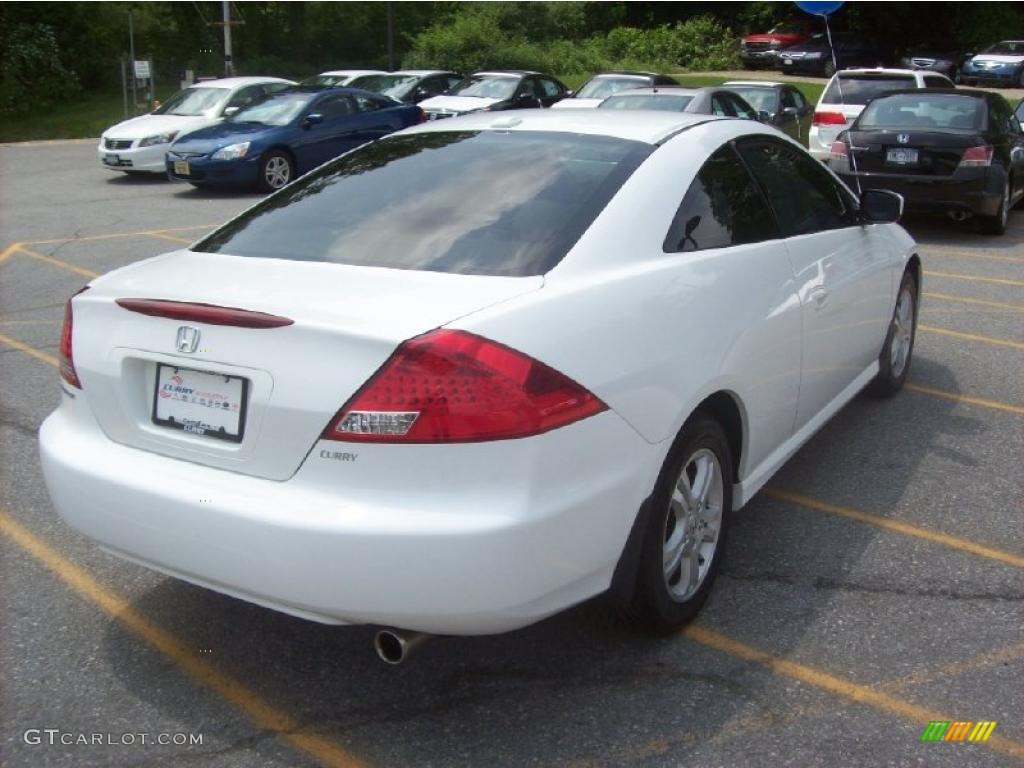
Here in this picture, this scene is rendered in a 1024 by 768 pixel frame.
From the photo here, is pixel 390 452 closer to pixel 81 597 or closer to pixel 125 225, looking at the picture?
pixel 81 597

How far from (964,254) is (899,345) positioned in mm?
5533

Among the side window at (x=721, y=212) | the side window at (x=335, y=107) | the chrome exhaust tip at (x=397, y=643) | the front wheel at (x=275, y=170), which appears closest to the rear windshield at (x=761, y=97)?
the side window at (x=335, y=107)

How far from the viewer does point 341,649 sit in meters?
3.46

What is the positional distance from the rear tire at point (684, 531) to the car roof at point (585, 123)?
1117mm

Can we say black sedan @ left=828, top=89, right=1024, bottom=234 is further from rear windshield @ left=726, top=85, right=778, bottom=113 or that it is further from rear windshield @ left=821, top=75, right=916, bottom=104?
rear windshield @ left=726, top=85, right=778, bottom=113

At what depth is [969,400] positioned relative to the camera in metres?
6.07

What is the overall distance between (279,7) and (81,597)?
44.7 m

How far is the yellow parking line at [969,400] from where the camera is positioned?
5910 mm

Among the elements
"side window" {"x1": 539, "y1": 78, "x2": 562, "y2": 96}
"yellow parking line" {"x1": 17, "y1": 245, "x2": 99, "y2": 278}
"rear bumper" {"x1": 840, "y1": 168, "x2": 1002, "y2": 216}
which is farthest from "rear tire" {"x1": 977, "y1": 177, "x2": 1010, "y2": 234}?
"side window" {"x1": 539, "y1": 78, "x2": 562, "y2": 96}

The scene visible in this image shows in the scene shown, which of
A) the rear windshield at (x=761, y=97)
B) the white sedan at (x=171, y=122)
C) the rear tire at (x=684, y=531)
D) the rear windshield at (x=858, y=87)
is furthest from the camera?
the rear windshield at (x=761, y=97)

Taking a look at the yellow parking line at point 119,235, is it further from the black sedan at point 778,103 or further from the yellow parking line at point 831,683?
the yellow parking line at point 831,683

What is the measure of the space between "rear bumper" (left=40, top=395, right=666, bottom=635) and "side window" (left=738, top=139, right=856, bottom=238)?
175 cm

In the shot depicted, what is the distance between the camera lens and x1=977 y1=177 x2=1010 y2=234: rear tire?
11598 millimetres

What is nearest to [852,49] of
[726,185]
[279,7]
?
[279,7]
